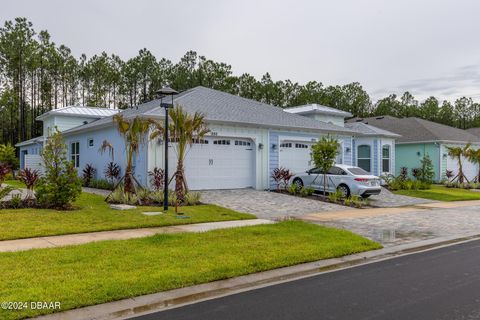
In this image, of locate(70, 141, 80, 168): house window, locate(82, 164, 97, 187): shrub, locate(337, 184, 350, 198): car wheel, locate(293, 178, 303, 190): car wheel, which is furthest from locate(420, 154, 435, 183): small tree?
locate(70, 141, 80, 168): house window

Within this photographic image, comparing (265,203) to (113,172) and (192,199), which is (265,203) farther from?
(113,172)

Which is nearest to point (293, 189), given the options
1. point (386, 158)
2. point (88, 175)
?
point (88, 175)

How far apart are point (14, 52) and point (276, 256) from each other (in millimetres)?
40594

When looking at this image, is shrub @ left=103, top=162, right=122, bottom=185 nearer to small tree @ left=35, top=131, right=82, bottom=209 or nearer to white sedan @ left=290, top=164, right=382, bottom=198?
small tree @ left=35, top=131, right=82, bottom=209

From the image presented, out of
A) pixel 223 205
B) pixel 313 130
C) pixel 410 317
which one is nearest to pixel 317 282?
pixel 410 317

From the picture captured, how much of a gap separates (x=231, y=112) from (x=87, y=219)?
35.7 feet

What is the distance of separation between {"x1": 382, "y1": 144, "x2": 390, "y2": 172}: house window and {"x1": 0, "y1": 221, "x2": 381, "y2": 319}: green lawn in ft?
67.5

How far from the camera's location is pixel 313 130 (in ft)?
71.5

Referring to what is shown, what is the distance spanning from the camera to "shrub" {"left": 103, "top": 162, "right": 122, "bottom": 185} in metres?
18.7

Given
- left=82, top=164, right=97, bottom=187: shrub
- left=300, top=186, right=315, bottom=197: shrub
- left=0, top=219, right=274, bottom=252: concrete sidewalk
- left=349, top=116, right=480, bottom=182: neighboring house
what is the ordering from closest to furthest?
left=0, top=219, right=274, bottom=252: concrete sidewalk → left=300, top=186, right=315, bottom=197: shrub → left=82, top=164, right=97, bottom=187: shrub → left=349, top=116, right=480, bottom=182: neighboring house

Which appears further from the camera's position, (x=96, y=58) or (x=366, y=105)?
(x=366, y=105)

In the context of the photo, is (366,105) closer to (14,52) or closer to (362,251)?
(14,52)

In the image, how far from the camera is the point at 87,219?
10805mm

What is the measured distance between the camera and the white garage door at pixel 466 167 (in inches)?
1236
